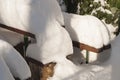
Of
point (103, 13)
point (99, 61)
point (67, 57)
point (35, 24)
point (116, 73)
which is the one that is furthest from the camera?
point (103, 13)

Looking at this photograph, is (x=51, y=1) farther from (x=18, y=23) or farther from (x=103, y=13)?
(x=103, y=13)

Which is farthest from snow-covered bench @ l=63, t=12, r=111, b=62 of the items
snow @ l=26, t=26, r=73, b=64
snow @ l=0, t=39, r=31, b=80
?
snow @ l=0, t=39, r=31, b=80

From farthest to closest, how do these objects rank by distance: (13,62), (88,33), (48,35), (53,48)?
(88,33) < (53,48) < (48,35) < (13,62)

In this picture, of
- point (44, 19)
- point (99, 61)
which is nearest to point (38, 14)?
point (44, 19)

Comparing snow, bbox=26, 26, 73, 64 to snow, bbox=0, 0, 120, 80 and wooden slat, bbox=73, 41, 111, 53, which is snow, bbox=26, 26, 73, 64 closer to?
snow, bbox=0, 0, 120, 80

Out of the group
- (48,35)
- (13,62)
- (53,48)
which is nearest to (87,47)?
(53,48)

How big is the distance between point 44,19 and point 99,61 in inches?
70.6

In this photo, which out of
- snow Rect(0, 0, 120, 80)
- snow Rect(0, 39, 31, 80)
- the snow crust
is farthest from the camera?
the snow crust

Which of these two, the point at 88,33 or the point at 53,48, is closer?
the point at 53,48

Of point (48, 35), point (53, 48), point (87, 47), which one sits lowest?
point (87, 47)

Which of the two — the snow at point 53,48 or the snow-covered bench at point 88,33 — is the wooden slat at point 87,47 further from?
the snow at point 53,48

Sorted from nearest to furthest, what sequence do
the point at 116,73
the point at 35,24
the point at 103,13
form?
the point at 116,73, the point at 35,24, the point at 103,13

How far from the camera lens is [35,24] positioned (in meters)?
6.26

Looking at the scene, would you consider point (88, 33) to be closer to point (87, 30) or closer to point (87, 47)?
point (87, 30)
